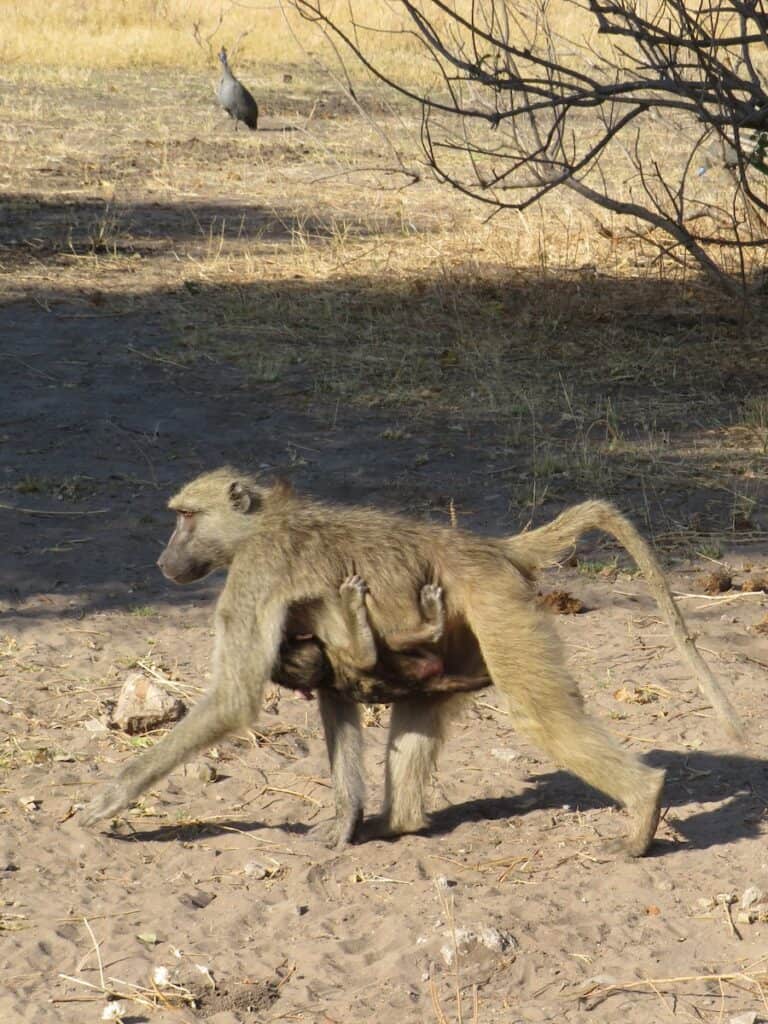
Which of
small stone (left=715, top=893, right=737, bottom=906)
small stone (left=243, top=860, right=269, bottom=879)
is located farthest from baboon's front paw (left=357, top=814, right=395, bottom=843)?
small stone (left=715, top=893, right=737, bottom=906)

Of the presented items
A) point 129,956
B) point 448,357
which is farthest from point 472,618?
point 448,357

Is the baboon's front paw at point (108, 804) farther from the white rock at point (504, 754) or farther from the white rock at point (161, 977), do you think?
the white rock at point (504, 754)

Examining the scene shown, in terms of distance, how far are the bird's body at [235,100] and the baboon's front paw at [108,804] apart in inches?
562

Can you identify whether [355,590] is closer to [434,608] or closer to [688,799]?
[434,608]

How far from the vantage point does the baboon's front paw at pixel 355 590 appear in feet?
14.1

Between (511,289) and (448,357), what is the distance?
1417 mm

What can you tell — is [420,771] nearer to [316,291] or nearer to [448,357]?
[448,357]

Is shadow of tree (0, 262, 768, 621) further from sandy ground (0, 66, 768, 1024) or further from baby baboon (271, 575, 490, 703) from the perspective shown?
baby baboon (271, 575, 490, 703)

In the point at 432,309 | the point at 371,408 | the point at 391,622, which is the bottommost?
the point at 391,622

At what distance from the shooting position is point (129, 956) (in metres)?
3.88

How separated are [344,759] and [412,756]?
0.73ft

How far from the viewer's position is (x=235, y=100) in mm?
17406

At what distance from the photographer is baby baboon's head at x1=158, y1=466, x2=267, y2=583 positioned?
15.2 feet

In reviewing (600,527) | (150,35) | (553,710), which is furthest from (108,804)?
(150,35)
